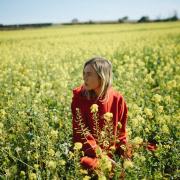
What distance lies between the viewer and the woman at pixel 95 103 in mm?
3361

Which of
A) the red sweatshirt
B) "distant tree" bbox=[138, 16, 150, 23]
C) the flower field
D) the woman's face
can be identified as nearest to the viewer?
the flower field

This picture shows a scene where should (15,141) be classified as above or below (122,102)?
below

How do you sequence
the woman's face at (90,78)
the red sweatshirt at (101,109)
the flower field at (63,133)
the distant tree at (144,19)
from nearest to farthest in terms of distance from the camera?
the flower field at (63,133) → the woman's face at (90,78) → the red sweatshirt at (101,109) → the distant tree at (144,19)

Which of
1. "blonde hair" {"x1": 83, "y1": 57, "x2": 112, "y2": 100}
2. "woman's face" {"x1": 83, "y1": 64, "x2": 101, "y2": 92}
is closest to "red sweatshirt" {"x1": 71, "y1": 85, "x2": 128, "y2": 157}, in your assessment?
"blonde hair" {"x1": 83, "y1": 57, "x2": 112, "y2": 100}

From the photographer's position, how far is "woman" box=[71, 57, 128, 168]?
3361 mm

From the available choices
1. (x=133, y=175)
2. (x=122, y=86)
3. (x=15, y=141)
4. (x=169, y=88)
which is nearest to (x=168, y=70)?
(x=122, y=86)

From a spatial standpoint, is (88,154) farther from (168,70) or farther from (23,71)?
(23,71)

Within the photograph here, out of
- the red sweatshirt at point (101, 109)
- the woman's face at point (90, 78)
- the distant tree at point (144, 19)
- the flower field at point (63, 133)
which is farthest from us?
the distant tree at point (144, 19)

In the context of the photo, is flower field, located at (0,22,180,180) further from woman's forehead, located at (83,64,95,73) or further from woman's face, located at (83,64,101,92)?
woman's forehead, located at (83,64,95,73)

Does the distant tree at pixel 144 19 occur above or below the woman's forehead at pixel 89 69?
above

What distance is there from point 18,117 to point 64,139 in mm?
616

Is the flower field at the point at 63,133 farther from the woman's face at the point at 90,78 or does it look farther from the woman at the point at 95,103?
the woman's face at the point at 90,78

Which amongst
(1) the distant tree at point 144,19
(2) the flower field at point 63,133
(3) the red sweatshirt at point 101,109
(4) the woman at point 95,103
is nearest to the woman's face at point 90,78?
(4) the woman at point 95,103

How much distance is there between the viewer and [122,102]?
12.1ft
